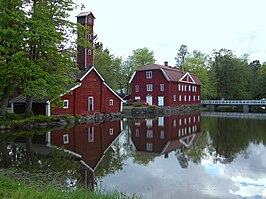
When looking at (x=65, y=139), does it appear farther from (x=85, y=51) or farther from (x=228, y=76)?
(x=228, y=76)

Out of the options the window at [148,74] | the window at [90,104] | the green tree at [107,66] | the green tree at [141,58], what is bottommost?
the window at [90,104]

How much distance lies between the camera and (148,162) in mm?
10734

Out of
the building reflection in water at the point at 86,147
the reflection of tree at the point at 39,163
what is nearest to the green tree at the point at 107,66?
the building reflection in water at the point at 86,147

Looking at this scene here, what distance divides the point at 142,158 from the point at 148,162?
0.68 m

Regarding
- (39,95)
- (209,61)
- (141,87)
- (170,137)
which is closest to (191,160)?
(170,137)

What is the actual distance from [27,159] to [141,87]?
118 feet

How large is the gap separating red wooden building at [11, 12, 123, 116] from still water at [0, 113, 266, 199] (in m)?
7.76

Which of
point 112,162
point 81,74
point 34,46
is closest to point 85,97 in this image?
point 81,74

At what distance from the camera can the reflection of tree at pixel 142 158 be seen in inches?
422

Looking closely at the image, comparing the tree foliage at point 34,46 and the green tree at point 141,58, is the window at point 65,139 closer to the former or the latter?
the tree foliage at point 34,46

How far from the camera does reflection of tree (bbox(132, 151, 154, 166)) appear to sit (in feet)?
35.1

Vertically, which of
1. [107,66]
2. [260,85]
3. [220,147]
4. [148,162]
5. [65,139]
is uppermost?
[107,66]

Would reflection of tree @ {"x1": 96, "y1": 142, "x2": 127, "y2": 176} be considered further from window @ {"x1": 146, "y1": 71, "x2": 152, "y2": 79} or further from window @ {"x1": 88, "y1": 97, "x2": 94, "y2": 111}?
window @ {"x1": 146, "y1": 71, "x2": 152, "y2": 79}

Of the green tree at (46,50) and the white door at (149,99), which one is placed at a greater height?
the green tree at (46,50)
